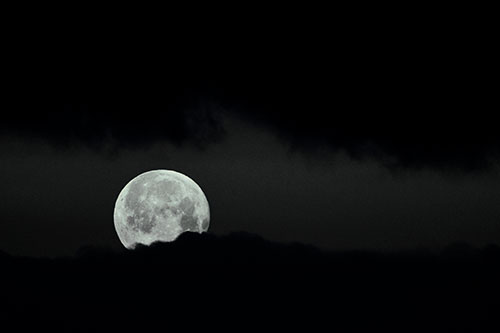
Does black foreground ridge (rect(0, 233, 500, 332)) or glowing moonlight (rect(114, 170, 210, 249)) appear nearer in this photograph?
glowing moonlight (rect(114, 170, 210, 249))

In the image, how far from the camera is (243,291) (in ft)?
176

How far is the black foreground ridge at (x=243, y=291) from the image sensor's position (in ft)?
158

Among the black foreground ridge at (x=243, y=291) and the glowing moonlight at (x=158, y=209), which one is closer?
the glowing moonlight at (x=158, y=209)

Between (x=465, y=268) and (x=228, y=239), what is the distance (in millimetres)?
24686

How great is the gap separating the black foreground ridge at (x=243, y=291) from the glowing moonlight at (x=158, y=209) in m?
4.68

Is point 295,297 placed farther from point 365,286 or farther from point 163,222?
point 163,222

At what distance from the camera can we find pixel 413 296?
53.8m

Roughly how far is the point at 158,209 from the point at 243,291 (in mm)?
19919

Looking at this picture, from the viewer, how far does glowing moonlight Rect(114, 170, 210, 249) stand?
119 feet

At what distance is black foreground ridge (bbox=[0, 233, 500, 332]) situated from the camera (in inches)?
1898

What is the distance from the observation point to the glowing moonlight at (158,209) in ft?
119

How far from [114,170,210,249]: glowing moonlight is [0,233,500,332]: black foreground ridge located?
468cm

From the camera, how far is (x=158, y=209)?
36344 mm

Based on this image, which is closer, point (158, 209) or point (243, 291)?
point (158, 209)
